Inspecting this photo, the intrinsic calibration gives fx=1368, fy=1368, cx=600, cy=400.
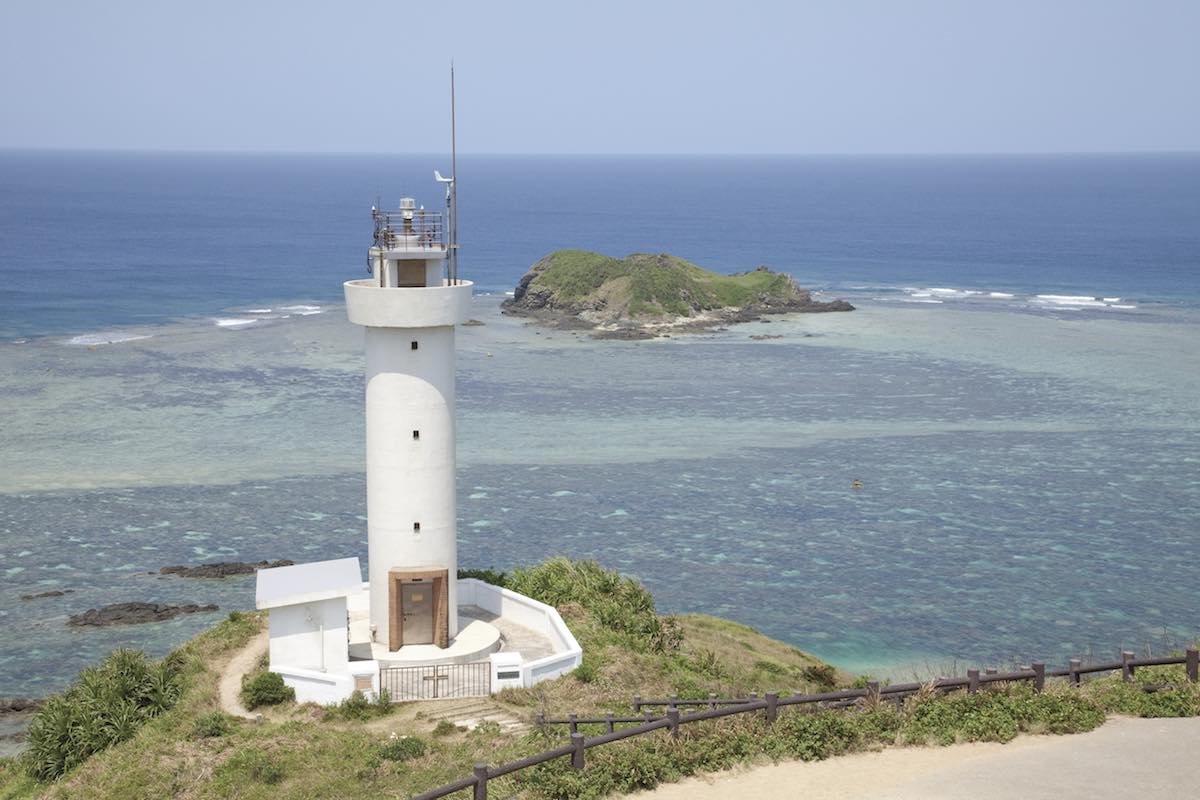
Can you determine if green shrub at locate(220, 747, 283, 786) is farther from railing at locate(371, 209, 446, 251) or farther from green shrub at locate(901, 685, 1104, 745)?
railing at locate(371, 209, 446, 251)

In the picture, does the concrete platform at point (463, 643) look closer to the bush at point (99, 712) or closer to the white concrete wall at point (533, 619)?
the white concrete wall at point (533, 619)

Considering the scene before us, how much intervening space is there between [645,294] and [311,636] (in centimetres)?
7870

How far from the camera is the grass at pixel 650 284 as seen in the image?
335 ft

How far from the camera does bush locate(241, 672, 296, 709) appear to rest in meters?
23.9

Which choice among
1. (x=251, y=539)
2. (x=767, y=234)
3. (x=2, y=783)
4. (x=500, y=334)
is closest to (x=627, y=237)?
(x=767, y=234)

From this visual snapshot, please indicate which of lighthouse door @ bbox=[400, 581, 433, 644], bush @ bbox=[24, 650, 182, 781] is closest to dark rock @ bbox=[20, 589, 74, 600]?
bush @ bbox=[24, 650, 182, 781]

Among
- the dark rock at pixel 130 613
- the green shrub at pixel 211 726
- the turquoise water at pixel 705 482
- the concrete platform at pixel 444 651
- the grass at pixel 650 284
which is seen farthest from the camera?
the grass at pixel 650 284

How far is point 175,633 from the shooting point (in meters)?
38.9

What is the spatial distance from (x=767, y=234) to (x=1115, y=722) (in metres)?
183

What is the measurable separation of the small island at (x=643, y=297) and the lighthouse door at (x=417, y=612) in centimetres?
6885

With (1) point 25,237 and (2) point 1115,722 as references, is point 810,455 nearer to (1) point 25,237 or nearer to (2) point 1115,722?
(2) point 1115,722

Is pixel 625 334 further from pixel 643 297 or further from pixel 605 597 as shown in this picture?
pixel 605 597

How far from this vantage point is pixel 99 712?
942 inches

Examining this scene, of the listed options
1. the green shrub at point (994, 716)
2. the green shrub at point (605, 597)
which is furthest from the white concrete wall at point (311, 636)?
the green shrub at point (994, 716)
